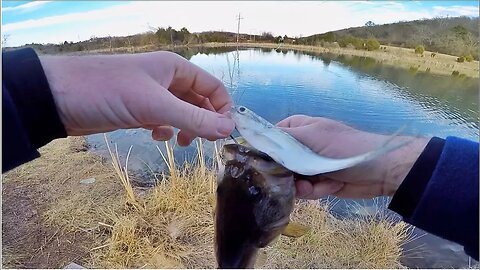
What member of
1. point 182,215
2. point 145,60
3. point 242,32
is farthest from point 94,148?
point 145,60

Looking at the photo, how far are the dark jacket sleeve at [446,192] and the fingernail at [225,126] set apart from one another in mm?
362

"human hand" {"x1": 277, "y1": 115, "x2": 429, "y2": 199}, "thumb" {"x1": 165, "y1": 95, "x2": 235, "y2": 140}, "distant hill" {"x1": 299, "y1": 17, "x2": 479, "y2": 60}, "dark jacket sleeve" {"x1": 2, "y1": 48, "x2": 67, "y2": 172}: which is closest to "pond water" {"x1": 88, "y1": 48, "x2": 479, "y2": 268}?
"distant hill" {"x1": 299, "y1": 17, "x2": 479, "y2": 60}

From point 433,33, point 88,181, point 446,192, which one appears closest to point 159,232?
point 88,181

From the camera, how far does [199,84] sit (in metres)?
0.93

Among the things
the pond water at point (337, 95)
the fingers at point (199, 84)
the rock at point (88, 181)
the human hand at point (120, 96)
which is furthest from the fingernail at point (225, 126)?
the rock at point (88, 181)

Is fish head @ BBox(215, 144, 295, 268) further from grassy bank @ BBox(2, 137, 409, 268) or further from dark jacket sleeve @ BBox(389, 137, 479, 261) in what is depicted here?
grassy bank @ BBox(2, 137, 409, 268)

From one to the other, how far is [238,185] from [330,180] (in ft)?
0.90

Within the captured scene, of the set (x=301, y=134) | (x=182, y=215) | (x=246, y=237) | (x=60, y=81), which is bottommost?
(x=182, y=215)

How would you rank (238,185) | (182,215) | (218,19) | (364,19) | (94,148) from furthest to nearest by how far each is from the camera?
(94,148) → (218,19) → (364,19) → (182,215) → (238,185)

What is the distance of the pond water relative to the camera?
10.2 ft

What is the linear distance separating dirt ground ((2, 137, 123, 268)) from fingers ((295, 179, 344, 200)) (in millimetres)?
1927

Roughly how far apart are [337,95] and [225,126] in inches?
120

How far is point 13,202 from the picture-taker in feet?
10.0

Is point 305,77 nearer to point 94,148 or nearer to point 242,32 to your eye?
point 242,32
